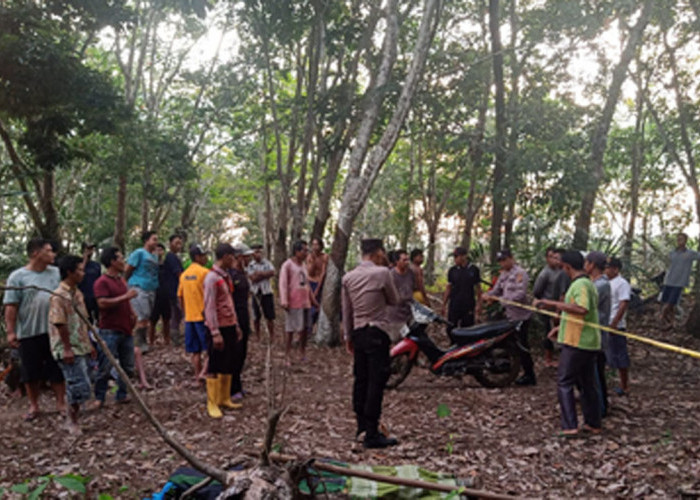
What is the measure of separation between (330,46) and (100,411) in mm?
9285

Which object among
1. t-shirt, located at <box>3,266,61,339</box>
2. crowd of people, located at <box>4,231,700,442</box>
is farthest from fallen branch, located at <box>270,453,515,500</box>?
t-shirt, located at <box>3,266,61,339</box>

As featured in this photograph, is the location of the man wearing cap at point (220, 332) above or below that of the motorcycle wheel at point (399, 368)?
above

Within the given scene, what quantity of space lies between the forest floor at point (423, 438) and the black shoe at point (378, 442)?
0.22ft

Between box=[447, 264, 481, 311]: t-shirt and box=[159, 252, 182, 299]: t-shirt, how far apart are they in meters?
4.71

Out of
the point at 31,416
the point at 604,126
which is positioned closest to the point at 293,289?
the point at 31,416

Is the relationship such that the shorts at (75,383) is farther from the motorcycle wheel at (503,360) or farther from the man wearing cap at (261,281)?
the motorcycle wheel at (503,360)

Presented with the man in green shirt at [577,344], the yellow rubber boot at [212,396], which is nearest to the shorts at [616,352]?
the man in green shirt at [577,344]

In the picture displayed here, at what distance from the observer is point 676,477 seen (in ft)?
14.8

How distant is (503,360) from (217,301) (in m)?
3.95

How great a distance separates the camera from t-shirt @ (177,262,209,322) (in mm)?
6711

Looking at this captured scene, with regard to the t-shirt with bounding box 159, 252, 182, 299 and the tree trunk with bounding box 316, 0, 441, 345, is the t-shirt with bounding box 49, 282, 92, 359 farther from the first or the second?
the tree trunk with bounding box 316, 0, 441, 345

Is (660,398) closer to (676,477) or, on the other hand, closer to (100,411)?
(676,477)

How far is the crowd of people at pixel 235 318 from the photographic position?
5266 millimetres

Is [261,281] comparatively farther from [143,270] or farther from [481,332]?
[481,332]
